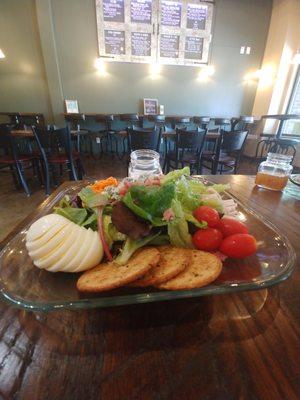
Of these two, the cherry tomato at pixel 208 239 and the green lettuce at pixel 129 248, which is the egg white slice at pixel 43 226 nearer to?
the green lettuce at pixel 129 248

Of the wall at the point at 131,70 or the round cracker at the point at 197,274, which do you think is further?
the wall at the point at 131,70

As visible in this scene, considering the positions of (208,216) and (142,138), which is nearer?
(208,216)

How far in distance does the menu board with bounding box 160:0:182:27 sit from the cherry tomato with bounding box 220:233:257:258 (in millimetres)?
5539

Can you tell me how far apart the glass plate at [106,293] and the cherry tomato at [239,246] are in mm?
22

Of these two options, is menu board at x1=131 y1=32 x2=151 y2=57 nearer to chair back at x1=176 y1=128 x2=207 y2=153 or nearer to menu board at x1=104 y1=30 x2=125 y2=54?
menu board at x1=104 y1=30 x2=125 y2=54

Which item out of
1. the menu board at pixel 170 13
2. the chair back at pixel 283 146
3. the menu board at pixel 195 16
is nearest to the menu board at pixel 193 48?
the menu board at pixel 195 16

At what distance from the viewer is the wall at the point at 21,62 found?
418 centimetres

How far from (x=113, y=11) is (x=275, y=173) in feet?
16.8

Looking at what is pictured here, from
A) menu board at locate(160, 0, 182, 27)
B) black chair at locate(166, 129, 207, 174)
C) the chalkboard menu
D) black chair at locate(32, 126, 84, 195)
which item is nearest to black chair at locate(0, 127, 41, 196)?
black chair at locate(32, 126, 84, 195)

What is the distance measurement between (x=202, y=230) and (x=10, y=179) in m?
4.05

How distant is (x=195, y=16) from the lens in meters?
4.54

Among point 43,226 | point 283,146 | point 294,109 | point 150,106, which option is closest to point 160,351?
point 43,226

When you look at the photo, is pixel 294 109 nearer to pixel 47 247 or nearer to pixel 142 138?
pixel 142 138

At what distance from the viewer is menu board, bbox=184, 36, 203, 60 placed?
465 centimetres
